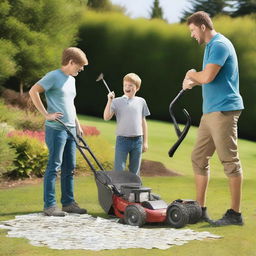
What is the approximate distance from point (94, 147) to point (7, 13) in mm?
4297

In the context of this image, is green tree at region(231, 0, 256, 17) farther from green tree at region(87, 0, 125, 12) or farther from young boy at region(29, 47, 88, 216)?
young boy at region(29, 47, 88, 216)

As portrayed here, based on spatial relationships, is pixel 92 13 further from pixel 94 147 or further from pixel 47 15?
pixel 94 147

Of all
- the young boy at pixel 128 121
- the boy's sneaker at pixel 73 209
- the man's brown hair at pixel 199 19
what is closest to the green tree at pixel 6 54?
the young boy at pixel 128 121

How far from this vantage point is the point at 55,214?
21.7 ft

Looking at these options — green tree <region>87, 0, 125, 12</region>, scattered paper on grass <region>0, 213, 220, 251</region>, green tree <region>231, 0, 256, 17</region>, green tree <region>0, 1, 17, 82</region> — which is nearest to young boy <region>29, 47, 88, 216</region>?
scattered paper on grass <region>0, 213, 220, 251</region>

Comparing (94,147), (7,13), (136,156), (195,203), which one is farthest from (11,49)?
(195,203)

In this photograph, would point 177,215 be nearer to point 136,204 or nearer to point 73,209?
point 136,204

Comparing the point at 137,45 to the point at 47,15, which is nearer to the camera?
the point at 47,15

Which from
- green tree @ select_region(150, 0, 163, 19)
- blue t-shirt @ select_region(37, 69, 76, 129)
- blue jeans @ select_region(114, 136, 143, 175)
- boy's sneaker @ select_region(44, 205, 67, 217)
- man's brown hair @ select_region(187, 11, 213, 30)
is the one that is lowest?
boy's sneaker @ select_region(44, 205, 67, 217)

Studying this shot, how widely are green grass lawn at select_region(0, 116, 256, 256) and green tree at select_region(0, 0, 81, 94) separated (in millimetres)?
2270

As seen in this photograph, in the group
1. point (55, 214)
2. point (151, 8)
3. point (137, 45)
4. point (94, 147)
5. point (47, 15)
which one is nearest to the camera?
point (55, 214)

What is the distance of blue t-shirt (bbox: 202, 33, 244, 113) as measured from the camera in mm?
6016

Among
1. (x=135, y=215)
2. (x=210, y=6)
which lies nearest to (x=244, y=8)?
(x=210, y=6)

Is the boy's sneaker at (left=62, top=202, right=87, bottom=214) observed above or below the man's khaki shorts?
below
